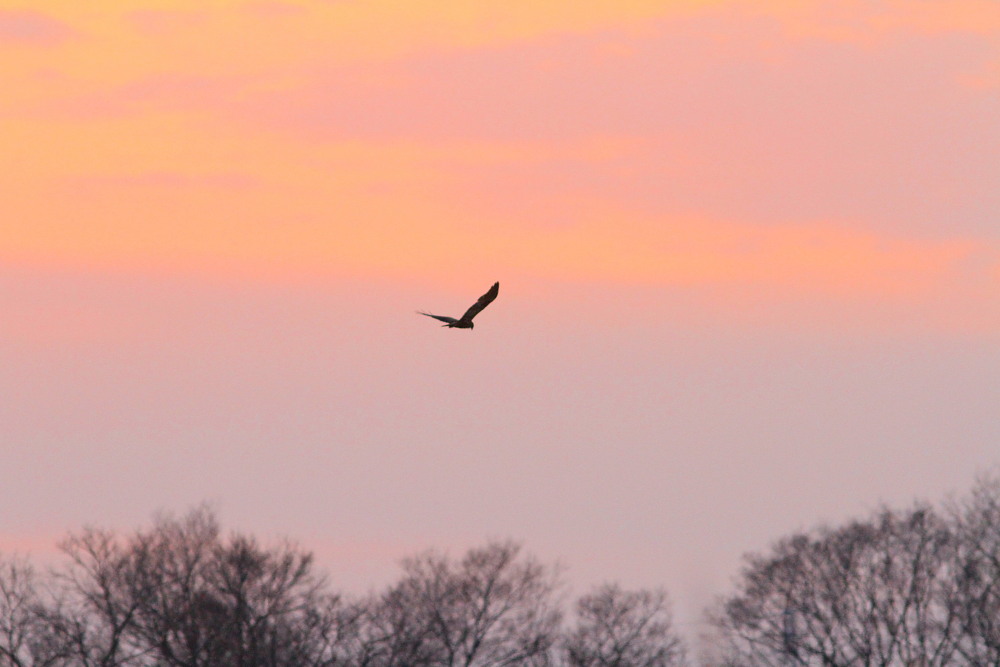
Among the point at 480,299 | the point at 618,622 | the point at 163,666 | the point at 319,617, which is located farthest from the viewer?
the point at 618,622

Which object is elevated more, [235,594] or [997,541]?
[997,541]

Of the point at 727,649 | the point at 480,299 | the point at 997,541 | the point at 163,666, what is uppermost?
the point at 997,541

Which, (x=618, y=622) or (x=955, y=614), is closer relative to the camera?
(x=955, y=614)

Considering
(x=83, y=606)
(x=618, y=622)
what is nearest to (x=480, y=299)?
(x=83, y=606)

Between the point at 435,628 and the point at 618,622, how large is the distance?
35.3ft

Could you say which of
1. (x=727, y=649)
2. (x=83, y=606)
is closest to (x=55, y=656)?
(x=83, y=606)

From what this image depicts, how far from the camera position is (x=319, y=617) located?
248ft

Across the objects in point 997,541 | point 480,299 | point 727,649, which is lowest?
point 480,299

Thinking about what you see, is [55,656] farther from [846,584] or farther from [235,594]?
[846,584]

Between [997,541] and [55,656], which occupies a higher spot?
[997,541]

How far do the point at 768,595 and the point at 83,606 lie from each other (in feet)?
90.7

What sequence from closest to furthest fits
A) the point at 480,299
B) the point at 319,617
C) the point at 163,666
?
the point at 480,299, the point at 163,666, the point at 319,617

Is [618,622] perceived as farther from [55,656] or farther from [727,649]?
[55,656]

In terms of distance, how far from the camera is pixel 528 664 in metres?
79.1
